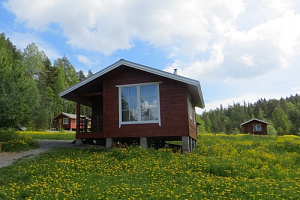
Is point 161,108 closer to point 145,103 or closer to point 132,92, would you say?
point 145,103

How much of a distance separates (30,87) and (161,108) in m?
12.1

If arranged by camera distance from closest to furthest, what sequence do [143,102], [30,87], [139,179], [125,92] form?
1. [139,179]
2. [143,102]
3. [125,92]
4. [30,87]

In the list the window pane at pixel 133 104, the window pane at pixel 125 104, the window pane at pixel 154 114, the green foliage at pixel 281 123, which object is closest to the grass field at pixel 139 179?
the window pane at pixel 154 114

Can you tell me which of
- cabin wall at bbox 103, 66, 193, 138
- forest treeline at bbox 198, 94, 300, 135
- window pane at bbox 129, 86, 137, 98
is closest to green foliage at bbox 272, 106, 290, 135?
forest treeline at bbox 198, 94, 300, 135

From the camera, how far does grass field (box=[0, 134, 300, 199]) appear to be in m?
6.84

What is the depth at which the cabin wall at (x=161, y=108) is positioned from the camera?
13734mm

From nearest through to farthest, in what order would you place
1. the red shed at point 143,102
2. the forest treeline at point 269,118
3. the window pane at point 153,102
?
the red shed at point 143,102
the window pane at point 153,102
the forest treeline at point 269,118

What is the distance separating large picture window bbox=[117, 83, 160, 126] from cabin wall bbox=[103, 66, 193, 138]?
224 mm

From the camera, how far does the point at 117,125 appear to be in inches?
570

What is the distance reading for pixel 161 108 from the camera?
14.0 metres

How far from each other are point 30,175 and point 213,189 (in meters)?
5.98

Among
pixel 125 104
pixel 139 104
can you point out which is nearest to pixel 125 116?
pixel 125 104

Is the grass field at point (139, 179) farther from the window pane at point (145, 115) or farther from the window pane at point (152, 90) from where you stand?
the window pane at point (152, 90)

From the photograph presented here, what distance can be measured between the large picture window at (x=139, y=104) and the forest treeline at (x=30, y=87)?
7.26 metres
